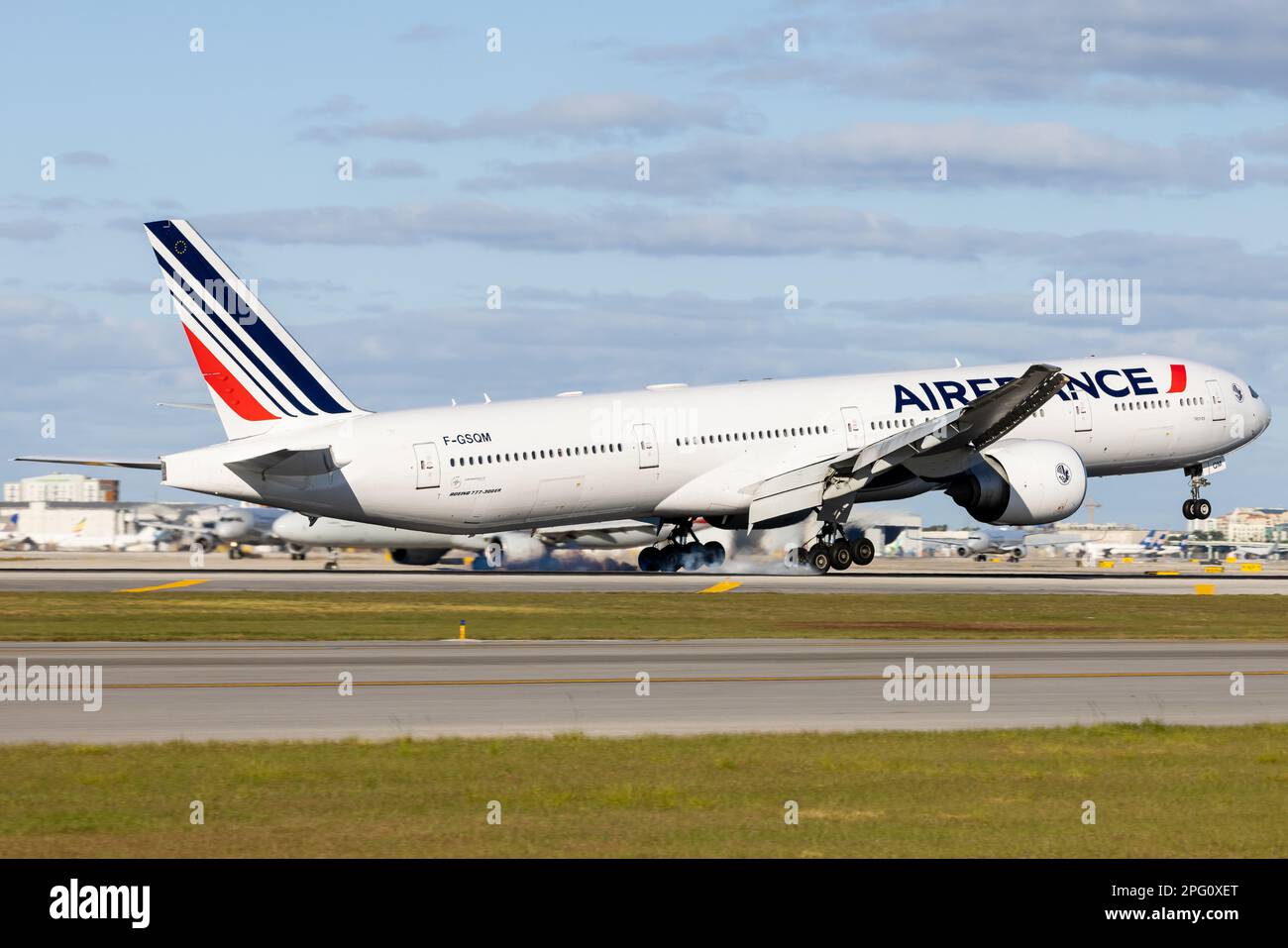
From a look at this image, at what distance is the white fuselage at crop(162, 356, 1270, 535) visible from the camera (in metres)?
52.5

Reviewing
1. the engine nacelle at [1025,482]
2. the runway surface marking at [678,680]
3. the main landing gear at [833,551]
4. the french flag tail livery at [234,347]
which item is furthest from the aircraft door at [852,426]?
the runway surface marking at [678,680]

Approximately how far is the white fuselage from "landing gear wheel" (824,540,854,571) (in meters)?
1.91

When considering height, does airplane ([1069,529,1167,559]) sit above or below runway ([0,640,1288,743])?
above

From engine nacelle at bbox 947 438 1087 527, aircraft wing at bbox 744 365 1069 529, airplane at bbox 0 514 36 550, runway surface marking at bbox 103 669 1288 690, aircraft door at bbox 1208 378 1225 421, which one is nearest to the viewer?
runway surface marking at bbox 103 669 1288 690

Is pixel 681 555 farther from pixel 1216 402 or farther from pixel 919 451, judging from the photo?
pixel 1216 402

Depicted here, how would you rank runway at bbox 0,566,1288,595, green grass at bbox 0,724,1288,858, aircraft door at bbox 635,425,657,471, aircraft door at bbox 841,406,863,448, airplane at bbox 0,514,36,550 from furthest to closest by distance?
airplane at bbox 0,514,36,550 < aircraft door at bbox 841,406,863,448 < aircraft door at bbox 635,425,657,471 < runway at bbox 0,566,1288,595 < green grass at bbox 0,724,1288,858

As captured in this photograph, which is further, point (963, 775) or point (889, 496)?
point (889, 496)

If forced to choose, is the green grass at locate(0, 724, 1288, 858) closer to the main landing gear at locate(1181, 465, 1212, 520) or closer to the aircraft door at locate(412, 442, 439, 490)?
the aircraft door at locate(412, 442, 439, 490)

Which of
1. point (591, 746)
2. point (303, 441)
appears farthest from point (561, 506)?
point (591, 746)

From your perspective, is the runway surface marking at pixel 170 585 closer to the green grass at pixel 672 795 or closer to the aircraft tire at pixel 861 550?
the aircraft tire at pixel 861 550

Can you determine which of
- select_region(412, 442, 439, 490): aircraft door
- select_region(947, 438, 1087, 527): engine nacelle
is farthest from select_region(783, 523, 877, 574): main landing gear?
select_region(412, 442, 439, 490): aircraft door
